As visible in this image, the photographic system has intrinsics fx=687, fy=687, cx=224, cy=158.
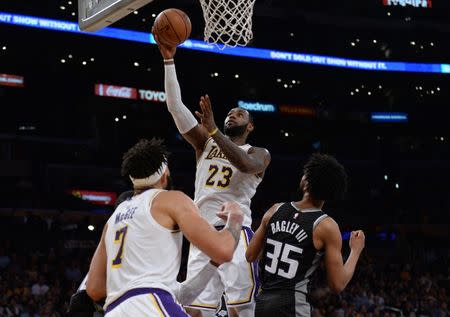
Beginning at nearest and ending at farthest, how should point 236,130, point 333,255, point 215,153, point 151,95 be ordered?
point 333,255 < point 215,153 < point 236,130 < point 151,95

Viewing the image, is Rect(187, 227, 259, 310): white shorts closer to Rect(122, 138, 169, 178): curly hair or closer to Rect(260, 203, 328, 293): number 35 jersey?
Rect(260, 203, 328, 293): number 35 jersey

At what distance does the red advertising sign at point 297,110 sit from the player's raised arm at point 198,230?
24.8 meters

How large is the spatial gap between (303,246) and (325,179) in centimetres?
47

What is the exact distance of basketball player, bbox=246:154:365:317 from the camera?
4.39 m

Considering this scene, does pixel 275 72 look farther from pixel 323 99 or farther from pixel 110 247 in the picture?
pixel 110 247

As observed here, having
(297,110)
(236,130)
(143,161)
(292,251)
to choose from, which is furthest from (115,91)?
(143,161)

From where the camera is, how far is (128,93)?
25047 mm

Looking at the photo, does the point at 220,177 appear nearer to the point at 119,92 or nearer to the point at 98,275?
the point at 98,275

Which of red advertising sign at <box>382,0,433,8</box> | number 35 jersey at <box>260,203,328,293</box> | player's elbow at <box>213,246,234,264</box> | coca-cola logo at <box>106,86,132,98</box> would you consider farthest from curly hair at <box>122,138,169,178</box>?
red advertising sign at <box>382,0,433,8</box>

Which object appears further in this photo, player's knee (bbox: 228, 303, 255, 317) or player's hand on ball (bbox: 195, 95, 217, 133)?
player's knee (bbox: 228, 303, 255, 317)

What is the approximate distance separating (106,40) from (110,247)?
19.5 metres

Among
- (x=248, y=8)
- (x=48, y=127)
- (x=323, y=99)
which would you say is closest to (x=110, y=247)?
(x=248, y=8)

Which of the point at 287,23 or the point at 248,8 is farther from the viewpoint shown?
the point at 287,23

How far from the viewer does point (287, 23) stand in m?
26.5
